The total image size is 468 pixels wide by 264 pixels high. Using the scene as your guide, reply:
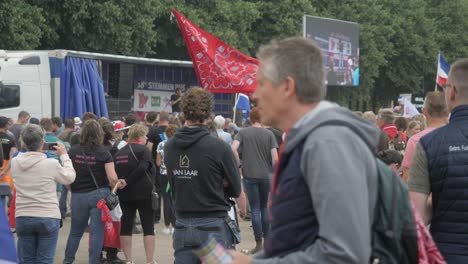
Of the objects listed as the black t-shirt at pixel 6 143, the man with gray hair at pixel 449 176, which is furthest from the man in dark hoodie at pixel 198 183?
the black t-shirt at pixel 6 143

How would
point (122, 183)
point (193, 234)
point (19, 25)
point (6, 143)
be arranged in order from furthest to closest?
point (19, 25), point (6, 143), point (122, 183), point (193, 234)

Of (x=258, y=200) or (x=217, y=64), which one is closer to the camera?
(x=258, y=200)

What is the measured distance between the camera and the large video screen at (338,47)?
112ft

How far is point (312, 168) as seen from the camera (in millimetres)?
2535

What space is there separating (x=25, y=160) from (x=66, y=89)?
37.1ft

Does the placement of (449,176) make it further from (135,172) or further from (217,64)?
(217,64)

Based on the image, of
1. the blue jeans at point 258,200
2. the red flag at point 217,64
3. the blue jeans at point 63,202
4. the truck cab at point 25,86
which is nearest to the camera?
the blue jeans at point 258,200

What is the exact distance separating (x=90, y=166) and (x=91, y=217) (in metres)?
0.59

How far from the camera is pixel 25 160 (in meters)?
7.53

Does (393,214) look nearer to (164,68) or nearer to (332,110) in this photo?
(332,110)

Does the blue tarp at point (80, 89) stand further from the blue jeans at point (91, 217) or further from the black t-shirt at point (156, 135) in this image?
the blue jeans at point (91, 217)

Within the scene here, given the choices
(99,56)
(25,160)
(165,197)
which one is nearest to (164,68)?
(99,56)

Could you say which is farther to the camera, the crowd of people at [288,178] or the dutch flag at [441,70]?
the dutch flag at [441,70]

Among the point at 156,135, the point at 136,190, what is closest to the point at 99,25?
the point at 156,135
